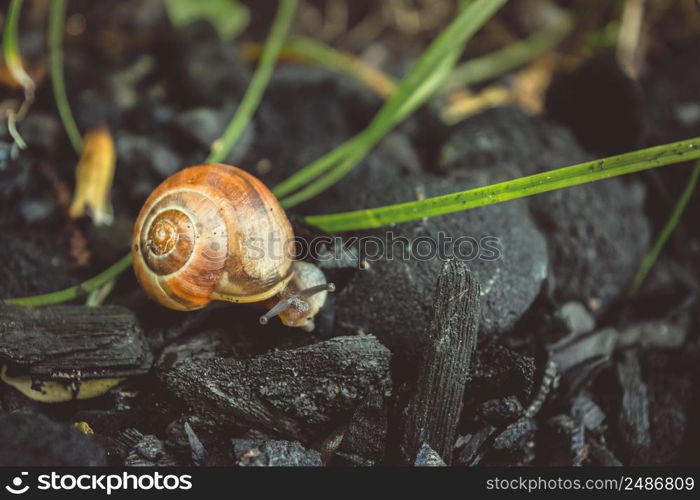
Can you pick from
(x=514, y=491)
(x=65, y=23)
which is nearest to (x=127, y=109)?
(x=65, y=23)

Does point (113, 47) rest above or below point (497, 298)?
above

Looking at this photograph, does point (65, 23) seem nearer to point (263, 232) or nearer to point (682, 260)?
point (263, 232)

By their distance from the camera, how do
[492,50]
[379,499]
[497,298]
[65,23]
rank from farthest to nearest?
[492,50]
[65,23]
[497,298]
[379,499]

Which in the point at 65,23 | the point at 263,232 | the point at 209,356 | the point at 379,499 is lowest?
the point at 379,499
